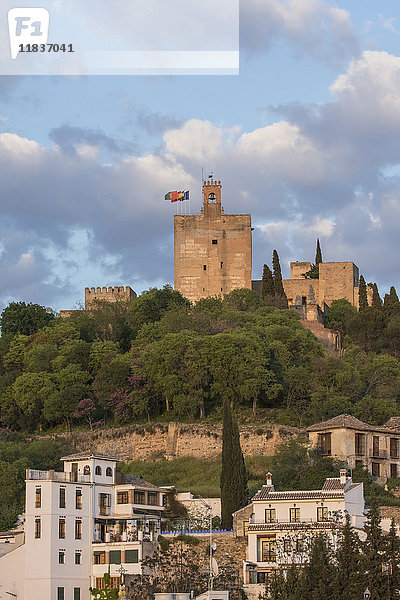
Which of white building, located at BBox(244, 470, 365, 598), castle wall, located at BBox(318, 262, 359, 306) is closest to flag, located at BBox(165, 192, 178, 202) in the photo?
castle wall, located at BBox(318, 262, 359, 306)

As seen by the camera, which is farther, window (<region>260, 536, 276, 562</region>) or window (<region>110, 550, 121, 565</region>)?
window (<region>110, 550, 121, 565</region>)

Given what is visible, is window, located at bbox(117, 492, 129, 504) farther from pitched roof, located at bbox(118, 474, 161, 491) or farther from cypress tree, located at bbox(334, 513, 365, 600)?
cypress tree, located at bbox(334, 513, 365, 600)

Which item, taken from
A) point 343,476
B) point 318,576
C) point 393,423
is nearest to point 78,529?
point 343,476

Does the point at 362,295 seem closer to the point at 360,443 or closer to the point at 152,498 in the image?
the point at 360,443

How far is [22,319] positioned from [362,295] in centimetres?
2971

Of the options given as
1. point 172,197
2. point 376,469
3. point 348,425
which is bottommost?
point 376,469

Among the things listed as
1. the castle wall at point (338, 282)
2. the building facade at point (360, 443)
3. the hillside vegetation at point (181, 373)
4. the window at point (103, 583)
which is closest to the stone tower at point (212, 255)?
the castle wall at point (338, 282)

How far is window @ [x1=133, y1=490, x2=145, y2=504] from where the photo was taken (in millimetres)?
63844

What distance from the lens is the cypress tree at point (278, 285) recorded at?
335 feet

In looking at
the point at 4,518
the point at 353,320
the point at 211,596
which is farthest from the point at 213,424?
the point at 353,320

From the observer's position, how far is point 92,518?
62.8m

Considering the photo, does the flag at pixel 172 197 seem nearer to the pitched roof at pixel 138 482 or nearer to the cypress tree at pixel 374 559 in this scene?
the pitched roof at pixel 138 482

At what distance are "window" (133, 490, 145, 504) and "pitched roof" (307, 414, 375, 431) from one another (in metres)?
10.9

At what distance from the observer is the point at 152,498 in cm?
6494
